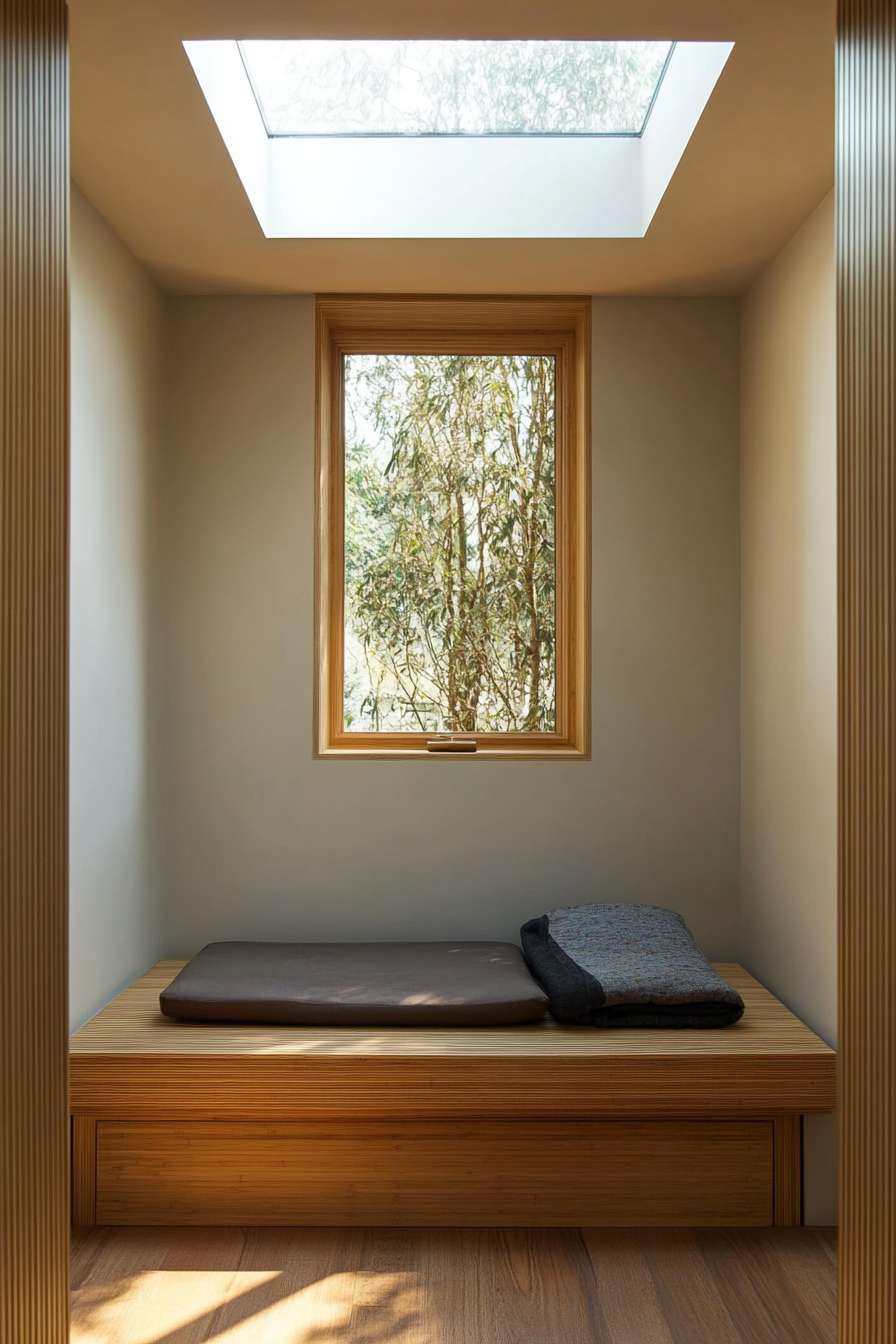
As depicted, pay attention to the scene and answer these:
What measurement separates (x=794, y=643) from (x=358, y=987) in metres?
1.50

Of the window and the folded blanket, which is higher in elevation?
the window

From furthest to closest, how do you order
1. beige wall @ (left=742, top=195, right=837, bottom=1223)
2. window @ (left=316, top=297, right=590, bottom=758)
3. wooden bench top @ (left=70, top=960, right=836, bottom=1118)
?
1. window @ (left=316, top=297, right=590, bottom=758)
2. beige wall @ (left=742, top=195, right=837, bottom=1223)
3. wooden bench top @ (left=70, top=960, right=836, bottom=1118)

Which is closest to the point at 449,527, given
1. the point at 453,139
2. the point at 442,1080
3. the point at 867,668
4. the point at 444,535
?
the point at 444,535

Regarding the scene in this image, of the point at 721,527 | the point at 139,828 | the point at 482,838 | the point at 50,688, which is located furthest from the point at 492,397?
the point at 50,688

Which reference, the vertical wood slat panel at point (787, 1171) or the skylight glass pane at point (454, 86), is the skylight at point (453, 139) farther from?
the vertical wood slat panel at point (787, 1171)

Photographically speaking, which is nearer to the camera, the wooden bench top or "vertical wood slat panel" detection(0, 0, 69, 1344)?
"vertical wood slat panel" detection(0, 0, 69, 1344)

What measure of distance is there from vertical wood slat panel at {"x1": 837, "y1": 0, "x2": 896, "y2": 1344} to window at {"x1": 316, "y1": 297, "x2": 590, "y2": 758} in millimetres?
1826

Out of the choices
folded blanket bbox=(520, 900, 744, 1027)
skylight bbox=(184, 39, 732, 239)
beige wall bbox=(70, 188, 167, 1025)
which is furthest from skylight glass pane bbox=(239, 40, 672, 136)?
folded blanket bbox=(520, 900, 744, 1027)

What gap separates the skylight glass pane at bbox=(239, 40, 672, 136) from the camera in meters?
2.67

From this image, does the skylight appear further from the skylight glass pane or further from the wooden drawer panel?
the wooden drawer panel

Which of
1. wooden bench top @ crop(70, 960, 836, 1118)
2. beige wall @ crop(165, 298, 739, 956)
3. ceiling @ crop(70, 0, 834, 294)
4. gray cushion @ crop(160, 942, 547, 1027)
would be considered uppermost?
ceiling @ crop(70, 0, 834, 294)

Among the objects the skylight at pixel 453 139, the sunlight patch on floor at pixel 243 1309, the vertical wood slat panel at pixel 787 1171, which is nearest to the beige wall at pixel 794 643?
the vertical wood slat panel at pixel 787 1171

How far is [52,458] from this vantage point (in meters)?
1.68

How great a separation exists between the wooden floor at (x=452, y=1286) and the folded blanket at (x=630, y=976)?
0.50 m
